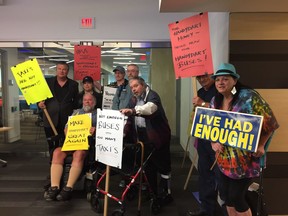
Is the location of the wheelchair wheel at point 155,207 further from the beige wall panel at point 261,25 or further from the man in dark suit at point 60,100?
the beige wall panel at point 261,25

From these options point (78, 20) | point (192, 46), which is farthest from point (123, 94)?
point (78, 20)

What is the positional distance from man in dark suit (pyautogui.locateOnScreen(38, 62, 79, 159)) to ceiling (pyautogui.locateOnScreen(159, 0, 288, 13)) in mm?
1911

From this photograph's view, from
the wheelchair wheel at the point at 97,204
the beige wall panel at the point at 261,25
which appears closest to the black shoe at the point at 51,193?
the wheelchair wheel at the point at 97,204

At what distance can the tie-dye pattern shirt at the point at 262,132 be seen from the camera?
1911 mm

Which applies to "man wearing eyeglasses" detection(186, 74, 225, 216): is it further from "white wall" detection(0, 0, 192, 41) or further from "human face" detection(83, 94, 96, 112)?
"white wall" detection(0, 0, 192, 41)

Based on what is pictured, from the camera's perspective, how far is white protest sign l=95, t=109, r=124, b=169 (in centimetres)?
245

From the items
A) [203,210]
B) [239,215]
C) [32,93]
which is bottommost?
[203,210]

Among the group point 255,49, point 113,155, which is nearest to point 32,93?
point 113,155

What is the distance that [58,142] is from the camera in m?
3.57

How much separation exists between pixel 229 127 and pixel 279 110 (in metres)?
0.88

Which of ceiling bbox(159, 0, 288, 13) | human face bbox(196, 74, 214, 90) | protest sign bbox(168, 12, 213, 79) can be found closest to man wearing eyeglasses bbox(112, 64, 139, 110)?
protest sign bbox(168, 12, 213, 79)

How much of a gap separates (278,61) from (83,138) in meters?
2.14

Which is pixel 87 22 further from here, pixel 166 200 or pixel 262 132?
pixel 262 132

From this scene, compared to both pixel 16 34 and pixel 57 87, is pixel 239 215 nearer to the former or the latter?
pixel 57 87
